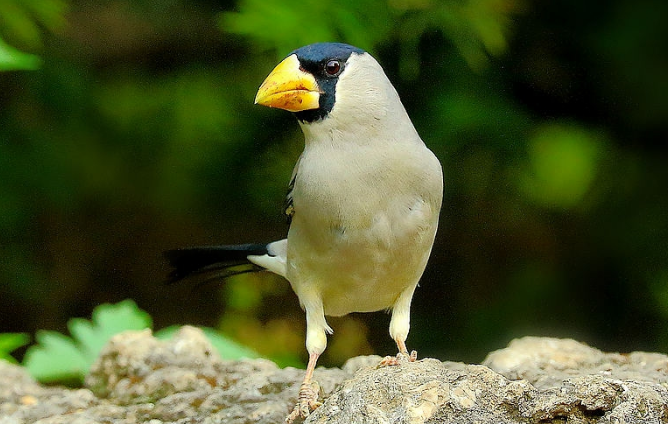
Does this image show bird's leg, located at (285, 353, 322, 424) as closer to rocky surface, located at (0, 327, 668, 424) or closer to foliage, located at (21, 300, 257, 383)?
rocky surface, located at (0, 327, 668, 424)

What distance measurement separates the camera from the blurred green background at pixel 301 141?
13.0 feet

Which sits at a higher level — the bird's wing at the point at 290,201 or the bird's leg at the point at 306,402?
the bird's wing at the point at 290,201

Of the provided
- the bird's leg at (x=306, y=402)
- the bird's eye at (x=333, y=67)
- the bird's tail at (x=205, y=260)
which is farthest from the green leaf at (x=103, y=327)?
the bird's eye at (x=333, y=67)

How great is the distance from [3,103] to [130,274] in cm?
136

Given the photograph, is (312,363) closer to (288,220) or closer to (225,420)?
(225,420)

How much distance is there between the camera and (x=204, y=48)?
479cm

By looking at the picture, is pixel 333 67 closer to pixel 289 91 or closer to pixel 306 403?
pixel 289 91

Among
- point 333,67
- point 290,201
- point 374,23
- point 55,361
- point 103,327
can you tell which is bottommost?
point 55,361

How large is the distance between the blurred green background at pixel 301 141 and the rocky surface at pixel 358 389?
1288mm

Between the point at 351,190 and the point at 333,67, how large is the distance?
406 mm

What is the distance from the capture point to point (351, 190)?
98.7 inches

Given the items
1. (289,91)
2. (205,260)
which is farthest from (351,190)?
(205,260)

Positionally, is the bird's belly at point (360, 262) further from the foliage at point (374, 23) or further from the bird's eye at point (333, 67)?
the foliage at point (374, 23)

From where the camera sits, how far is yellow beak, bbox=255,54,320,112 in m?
2.59
